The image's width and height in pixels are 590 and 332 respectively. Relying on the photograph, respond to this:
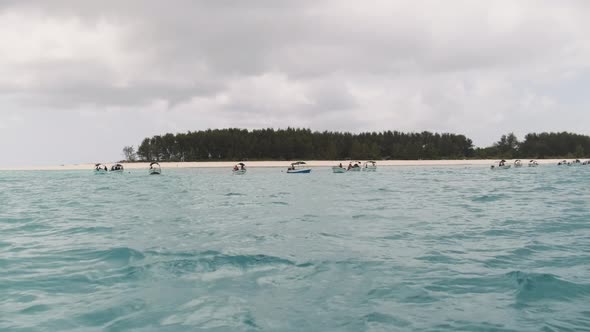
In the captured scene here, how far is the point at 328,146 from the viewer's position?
566 feet

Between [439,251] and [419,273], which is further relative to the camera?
[439,251]

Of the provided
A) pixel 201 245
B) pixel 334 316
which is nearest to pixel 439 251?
pixel 334 316

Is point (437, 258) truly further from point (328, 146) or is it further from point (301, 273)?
point (328, 146)

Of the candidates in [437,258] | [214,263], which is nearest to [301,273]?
[214,263]

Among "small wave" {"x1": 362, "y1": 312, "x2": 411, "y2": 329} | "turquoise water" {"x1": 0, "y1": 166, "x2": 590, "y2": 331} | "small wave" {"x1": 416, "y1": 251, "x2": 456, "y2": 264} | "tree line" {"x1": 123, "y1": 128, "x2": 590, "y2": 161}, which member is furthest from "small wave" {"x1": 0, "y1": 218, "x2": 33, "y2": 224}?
"tree line" {"x1": 123, "y1": 128, "x2": 590, "y2": 161}

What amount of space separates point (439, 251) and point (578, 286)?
4300 mm

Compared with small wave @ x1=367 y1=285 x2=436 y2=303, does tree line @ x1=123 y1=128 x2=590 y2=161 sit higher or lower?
higher

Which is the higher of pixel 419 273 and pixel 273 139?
pixel 273 139

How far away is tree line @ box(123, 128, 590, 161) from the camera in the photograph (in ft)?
541

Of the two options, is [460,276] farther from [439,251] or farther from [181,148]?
[181,148]

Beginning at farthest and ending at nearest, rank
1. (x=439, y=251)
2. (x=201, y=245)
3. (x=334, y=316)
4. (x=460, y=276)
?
(x=201, y=245), (x=439, y=251), (x=460, y=276), (x=334, y=316)

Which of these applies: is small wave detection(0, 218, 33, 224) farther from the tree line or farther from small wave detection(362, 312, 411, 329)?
the tree line

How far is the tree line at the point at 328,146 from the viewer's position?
165 meters

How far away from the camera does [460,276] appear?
10.9 meters
